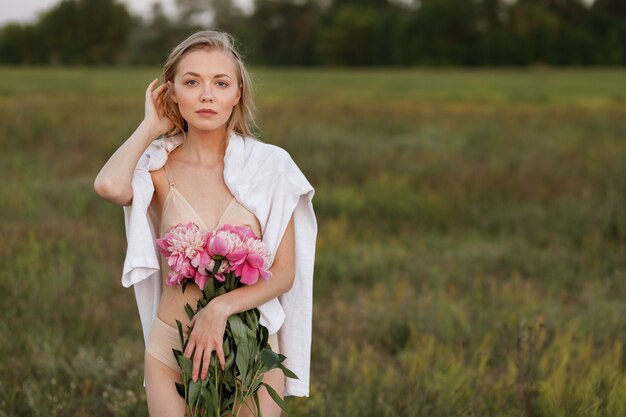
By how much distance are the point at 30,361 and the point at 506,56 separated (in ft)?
231

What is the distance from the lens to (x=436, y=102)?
65.0 ft

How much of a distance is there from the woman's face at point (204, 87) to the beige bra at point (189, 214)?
8.2 inches

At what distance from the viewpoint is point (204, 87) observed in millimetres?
2354

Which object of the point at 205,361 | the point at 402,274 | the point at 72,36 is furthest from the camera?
the point at 72,36

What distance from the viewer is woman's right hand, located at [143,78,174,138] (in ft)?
7.86

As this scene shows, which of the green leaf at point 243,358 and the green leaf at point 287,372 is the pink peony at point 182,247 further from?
the green leaf at point 287,372

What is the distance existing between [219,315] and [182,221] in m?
0.32

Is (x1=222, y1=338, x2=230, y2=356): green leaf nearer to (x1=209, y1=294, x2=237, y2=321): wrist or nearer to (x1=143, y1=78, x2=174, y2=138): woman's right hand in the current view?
(x1=209, y1=294, x2=237, y2=321): wrist

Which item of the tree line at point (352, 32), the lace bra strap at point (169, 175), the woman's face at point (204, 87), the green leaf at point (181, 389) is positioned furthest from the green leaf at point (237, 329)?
the tree line at point (352, 32)

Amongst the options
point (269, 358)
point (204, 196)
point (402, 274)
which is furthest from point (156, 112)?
point (402, 274)

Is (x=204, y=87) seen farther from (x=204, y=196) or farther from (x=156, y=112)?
(x=204, y=196)

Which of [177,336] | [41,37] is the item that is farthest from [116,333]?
[41,37]

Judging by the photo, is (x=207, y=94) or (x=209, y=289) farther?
(x=207, y=94)

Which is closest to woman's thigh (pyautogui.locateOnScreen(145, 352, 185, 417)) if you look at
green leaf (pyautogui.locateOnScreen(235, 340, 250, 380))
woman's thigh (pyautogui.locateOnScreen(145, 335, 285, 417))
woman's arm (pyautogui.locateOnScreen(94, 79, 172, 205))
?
woman's thigh (pyautogui.locateOnScreen(145, 335, 285, 417))
